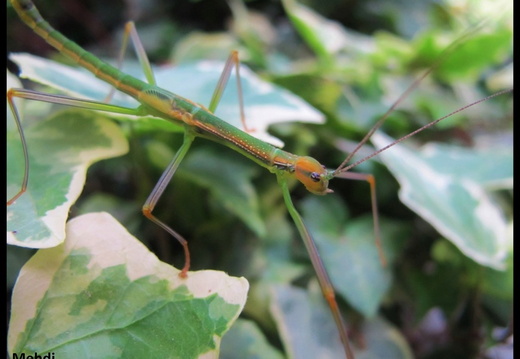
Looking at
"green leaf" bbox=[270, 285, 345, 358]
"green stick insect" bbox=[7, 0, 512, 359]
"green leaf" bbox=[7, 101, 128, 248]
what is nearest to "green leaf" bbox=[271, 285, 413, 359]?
"green leaf" bbox=[270, 285, 345, 358]

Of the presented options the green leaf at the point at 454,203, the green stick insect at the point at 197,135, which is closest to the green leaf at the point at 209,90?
the green stick insect at the point at 197,135

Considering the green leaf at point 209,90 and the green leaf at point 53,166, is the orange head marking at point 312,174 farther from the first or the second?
the green leaf at point 53,166

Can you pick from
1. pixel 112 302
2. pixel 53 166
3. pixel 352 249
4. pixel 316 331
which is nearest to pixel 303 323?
pixel 316 331

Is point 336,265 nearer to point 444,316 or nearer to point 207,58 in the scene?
point 444,316

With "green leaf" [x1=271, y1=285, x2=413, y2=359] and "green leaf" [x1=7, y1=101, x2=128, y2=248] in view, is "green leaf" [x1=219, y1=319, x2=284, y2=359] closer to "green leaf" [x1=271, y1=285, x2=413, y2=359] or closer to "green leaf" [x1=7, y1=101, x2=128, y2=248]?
"green leaf" [x1=271, y1=285, x2=413, y2=359]

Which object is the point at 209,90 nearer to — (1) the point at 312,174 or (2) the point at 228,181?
(2) the point at 228,181

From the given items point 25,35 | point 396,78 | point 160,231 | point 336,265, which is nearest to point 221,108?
point 160,231
